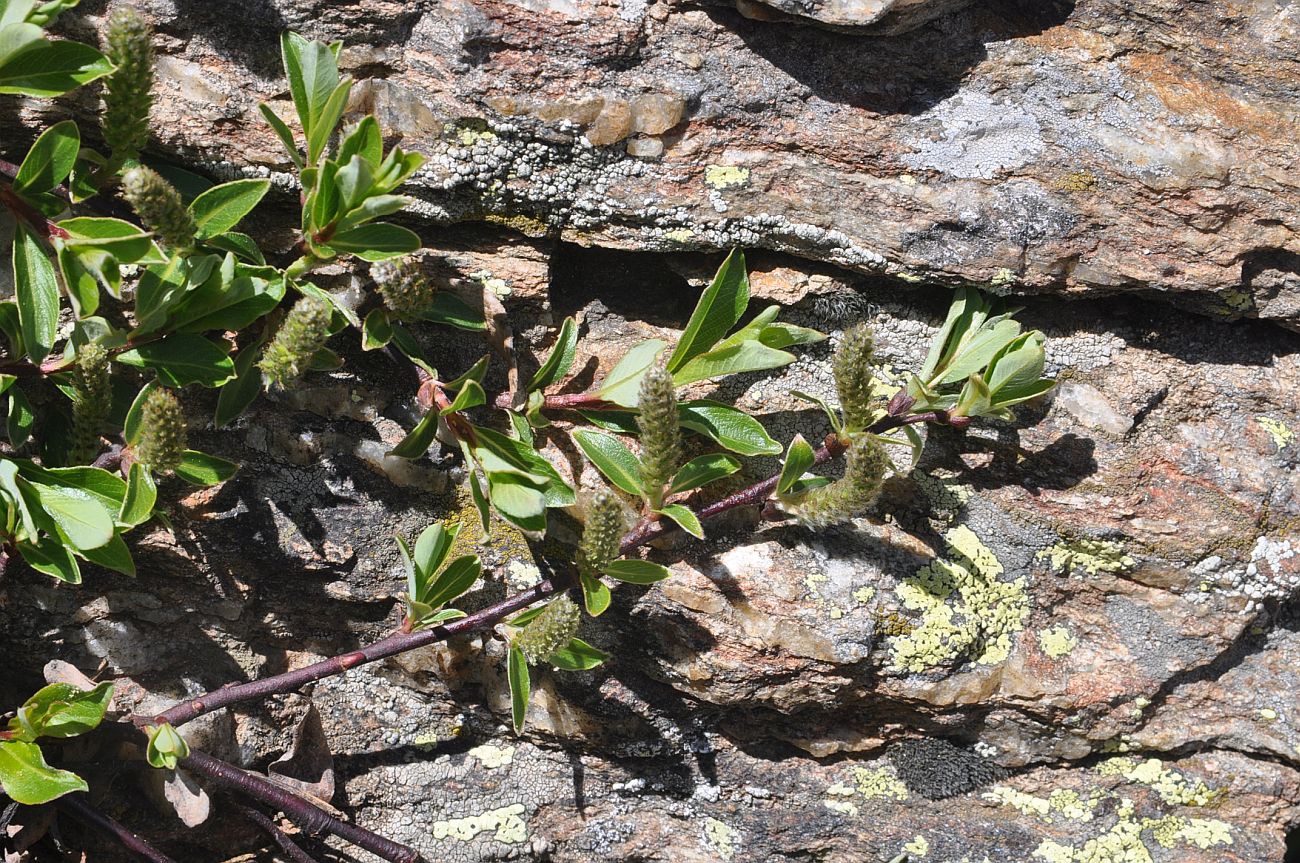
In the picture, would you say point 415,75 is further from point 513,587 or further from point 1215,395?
point 1215,395

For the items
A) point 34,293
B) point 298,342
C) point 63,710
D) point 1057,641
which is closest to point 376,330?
point 298,342

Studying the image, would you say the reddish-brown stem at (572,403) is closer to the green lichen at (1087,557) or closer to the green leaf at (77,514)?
the green leaf at (77,514)

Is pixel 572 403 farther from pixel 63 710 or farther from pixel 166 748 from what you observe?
pixel 63 710

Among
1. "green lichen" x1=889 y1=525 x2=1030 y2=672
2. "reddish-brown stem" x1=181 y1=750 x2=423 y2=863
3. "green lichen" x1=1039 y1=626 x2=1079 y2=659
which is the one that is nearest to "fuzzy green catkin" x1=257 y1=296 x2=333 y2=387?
"reddish-brown stem" x1=181 y1=750 x2=423 y2=863

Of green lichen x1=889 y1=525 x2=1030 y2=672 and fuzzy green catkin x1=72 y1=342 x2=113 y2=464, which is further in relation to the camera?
green lichen x1=889 y1=525 x2=1030 y2=672

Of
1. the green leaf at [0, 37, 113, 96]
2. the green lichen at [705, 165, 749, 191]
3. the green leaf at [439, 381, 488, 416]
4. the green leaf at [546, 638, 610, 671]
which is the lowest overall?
the green leaf at [546, 638, 610, 671]

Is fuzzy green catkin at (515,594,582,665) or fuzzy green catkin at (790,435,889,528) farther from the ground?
fuzzy green catkin at (790,435,889,528)

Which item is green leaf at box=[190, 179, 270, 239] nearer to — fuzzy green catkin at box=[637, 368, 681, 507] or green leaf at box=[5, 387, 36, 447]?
green leaf at box=[5, 387, 36, 447]
